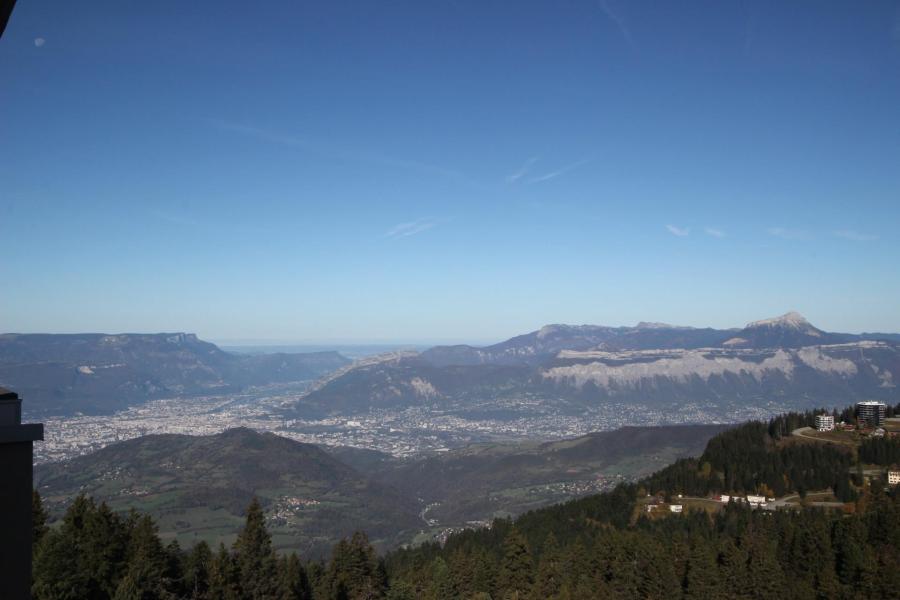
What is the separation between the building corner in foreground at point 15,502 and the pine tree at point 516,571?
43451mm

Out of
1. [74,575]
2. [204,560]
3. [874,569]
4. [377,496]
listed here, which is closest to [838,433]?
[874,569]

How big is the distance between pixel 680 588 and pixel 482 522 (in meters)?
118

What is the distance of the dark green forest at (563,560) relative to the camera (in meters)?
28.6

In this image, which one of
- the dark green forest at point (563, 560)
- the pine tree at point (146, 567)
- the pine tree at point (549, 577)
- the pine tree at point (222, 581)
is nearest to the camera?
the pine tree at point (146, 567)

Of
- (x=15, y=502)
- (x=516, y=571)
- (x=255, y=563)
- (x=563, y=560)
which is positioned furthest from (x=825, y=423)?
(x=15, y=502)

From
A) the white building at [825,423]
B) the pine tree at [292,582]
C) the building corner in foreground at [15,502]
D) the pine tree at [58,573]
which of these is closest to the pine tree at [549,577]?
the pine tree at [292,582]

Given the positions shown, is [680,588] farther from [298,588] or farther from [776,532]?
[298,588]

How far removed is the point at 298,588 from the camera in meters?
39.0

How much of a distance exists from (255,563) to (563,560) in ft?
80.6

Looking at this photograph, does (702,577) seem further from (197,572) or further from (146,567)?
(146,567)

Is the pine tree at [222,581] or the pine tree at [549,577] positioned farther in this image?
the pine tree at [549,577]

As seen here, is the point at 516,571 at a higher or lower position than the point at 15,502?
lower

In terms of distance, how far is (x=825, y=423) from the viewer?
100m

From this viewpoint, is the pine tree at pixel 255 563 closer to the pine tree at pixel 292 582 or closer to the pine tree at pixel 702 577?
the pine tree at pixel 292 582
